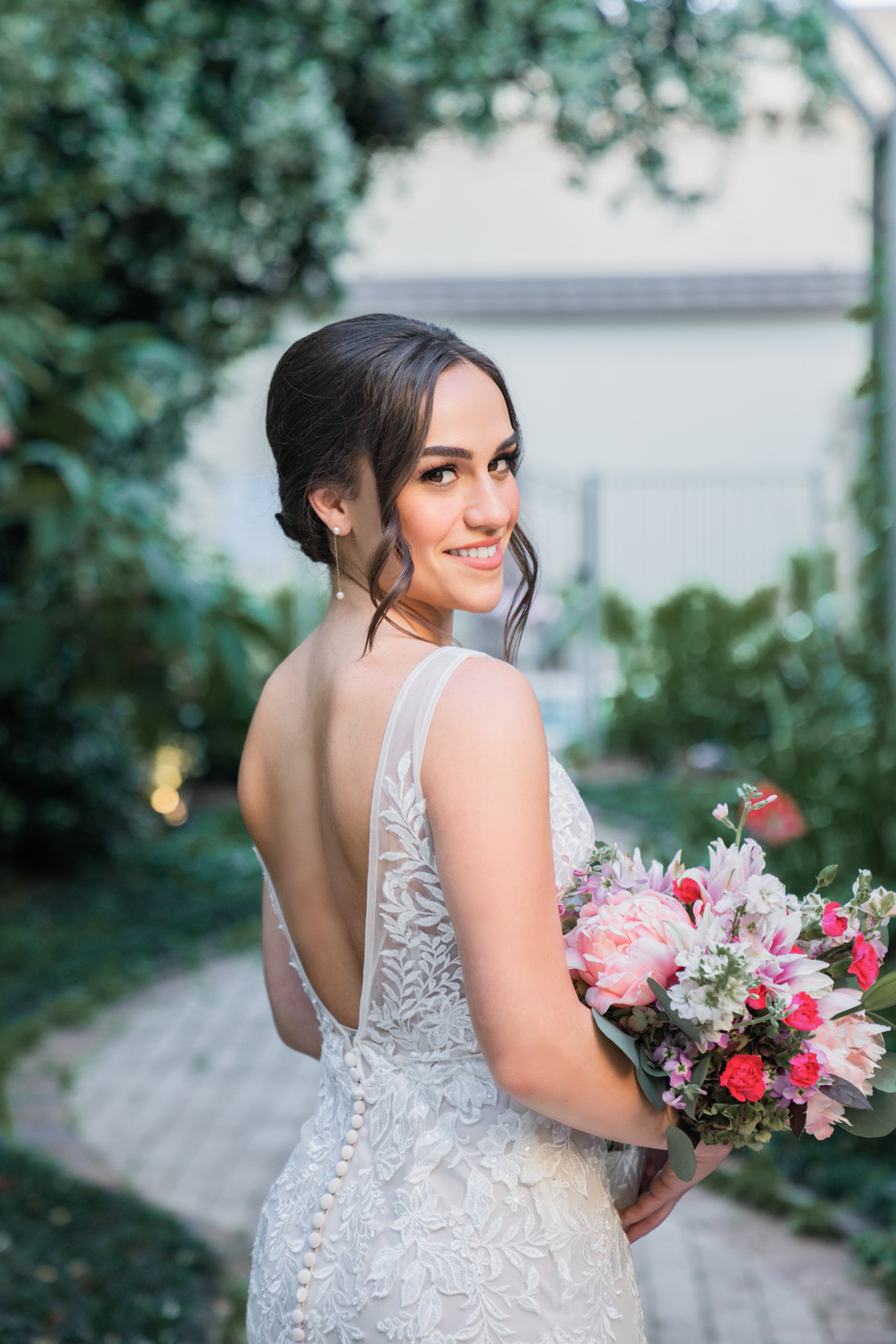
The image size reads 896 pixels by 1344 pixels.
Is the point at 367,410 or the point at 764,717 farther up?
the point at 367,410

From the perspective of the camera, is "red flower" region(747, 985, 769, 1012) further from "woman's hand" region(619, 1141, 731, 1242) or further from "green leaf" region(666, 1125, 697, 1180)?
"woman's hand" region(619, 1141, 731, 1242)

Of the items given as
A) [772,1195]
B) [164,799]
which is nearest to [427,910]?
[772,1195]

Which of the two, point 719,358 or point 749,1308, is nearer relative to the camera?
point 749,1308

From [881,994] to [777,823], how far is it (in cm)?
325

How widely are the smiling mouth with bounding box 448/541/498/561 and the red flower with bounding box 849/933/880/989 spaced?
0.59 m

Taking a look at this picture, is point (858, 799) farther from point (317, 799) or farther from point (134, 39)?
point (134, 39)

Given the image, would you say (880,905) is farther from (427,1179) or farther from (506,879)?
(427,1179)

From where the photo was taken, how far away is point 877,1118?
4.74ft

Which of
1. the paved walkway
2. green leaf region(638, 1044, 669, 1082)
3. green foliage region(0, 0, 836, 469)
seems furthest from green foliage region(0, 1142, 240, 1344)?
green foliage region(0, 0, 836, 469)

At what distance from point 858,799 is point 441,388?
3.65 meters

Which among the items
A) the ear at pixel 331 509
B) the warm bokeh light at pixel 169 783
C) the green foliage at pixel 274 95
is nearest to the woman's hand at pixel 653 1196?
the ear at pixel 331 509

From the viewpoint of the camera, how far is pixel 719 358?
46.6 feet

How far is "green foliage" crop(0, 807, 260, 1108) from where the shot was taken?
582cm

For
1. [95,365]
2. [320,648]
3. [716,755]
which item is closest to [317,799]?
[320,648]
